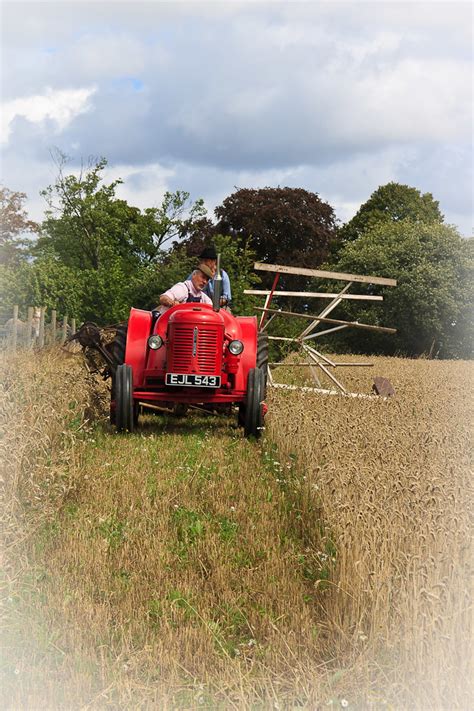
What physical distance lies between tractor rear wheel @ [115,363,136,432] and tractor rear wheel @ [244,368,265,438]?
1208 millimetres

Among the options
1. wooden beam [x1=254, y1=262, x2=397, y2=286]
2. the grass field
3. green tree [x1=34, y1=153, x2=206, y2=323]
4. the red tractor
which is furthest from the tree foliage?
the grass field

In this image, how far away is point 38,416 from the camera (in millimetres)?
7023

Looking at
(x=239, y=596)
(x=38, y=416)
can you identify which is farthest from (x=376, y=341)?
(x=239, y=596)

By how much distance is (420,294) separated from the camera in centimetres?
3061

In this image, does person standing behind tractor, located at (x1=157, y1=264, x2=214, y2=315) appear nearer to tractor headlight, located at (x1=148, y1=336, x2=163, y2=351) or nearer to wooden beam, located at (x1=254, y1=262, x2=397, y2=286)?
tractor headlight, located at (x1=148, y1=336, x2=163, y2=351)

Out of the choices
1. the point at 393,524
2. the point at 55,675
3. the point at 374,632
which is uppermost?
the point at 393,524

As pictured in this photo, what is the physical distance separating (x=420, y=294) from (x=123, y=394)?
75.1 ft

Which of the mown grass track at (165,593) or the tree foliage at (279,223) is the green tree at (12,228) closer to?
the tree foliage at (279,223)

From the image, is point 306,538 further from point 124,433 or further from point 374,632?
point 124,433

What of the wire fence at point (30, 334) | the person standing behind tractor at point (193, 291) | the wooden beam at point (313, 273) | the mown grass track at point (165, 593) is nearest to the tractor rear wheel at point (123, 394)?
the person standing behind tractor at point (193, 291)

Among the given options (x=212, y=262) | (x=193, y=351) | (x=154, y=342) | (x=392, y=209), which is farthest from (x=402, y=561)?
(x=392, y=209)

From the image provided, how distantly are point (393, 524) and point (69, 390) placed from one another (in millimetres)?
6099

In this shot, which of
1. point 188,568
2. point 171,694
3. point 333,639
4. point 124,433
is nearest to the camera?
point 171,694

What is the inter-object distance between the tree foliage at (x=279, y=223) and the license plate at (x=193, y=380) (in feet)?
89.6
